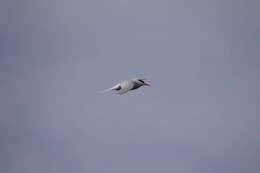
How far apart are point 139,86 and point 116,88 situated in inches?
124

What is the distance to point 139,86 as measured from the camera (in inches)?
3935

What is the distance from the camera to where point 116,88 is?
97812 millimetres
